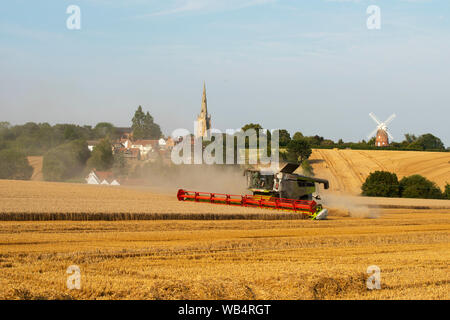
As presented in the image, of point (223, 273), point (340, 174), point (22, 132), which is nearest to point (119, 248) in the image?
point (223, 273)

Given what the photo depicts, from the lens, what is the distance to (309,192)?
29.1 metres

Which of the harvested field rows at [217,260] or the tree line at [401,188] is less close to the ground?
the harvested field rows at [217,260]

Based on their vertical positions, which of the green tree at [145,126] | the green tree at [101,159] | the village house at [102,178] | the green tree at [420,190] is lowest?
the green tree at [420,190]

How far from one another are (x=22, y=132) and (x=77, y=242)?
7910cm

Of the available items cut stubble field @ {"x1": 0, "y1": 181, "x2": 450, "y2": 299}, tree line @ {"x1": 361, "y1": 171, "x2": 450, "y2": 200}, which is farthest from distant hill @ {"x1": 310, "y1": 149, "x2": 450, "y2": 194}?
cut stubble field @ {"x1": 0, "y1": 181, "x2": 450, "y2": 299}

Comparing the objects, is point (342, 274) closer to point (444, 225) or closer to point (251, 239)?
point (251, 239)

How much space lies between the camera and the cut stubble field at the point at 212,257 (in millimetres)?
9992

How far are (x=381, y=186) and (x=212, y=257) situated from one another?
47.9m

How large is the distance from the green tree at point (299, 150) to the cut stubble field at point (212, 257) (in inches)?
2170

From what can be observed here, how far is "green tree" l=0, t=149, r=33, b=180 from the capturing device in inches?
2771

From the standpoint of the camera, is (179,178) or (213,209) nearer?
(213,209)

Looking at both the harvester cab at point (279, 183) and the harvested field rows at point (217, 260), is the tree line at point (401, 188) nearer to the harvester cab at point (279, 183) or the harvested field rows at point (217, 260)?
the harvester cab at point (279, 183)

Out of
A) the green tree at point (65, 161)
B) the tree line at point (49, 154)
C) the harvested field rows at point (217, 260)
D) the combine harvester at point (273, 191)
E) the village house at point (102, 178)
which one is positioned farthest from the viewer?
the green tree at point (65, 161)

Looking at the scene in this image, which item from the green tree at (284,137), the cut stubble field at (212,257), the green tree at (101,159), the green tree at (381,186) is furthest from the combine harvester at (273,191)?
the green tree at (284,137)
